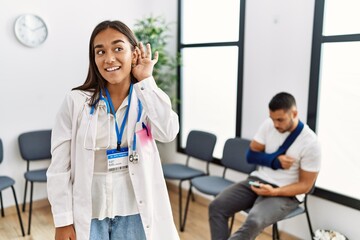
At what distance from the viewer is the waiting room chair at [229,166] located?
9.66 ft

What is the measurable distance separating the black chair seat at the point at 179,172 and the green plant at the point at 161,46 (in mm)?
848

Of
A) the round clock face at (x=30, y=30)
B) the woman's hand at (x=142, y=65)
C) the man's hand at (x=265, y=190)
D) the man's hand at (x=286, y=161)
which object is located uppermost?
the round clock face at (x=30, y=30)

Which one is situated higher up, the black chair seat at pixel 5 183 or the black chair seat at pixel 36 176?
the black chair seat at pixel 5 183

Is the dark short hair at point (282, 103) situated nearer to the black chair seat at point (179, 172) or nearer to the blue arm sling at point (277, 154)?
the blue arm sling at point (277, 154)

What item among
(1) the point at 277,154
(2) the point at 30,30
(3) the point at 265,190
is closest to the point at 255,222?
(3) the point at 265,190

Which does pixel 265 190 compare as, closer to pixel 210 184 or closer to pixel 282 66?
pixel 210 184

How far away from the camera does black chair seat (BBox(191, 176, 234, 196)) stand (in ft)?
9.42

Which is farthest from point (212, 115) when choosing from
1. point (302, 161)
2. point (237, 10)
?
point (302, 161)

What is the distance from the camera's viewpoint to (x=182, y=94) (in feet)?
13.5

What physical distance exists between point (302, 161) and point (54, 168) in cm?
173

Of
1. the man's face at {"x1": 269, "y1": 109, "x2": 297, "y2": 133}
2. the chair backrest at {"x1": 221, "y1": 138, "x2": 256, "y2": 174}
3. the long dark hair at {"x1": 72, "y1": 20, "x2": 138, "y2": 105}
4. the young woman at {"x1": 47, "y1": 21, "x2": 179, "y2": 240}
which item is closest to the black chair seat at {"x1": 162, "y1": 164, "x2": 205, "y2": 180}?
the chair backrest at {"x1": 221, "y1": 138, "x2": 256, "y2": 174}

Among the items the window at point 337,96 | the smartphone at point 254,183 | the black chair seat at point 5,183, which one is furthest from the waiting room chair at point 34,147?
the window at point 337,96

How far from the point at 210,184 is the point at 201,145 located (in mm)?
623

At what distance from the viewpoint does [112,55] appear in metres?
1.31
